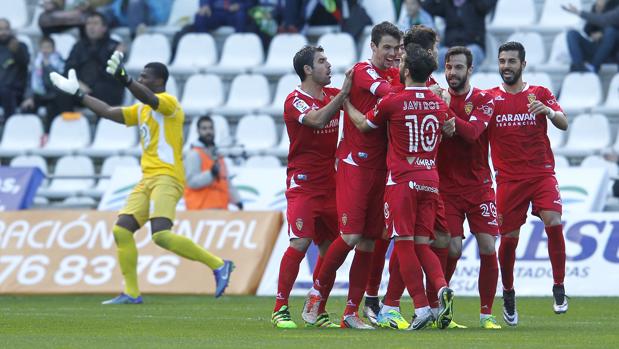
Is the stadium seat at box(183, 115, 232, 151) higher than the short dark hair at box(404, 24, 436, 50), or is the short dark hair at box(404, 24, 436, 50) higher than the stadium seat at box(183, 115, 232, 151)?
the short dark hair at box(404, 24, 436, 50)

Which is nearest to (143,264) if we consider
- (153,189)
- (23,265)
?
(23,265)

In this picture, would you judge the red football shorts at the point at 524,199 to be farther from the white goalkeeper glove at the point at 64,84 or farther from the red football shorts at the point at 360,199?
the white goalkeeper glove at the point at 64,84

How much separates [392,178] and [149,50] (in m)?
13.3

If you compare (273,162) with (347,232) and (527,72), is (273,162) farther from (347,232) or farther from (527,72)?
(347,232)

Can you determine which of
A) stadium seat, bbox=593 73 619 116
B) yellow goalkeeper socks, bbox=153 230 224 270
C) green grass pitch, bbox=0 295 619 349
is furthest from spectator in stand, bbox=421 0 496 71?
yellow goalkeeper socks, bbox=153 230 224 270

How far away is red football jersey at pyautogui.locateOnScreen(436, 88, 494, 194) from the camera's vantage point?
11.8 m

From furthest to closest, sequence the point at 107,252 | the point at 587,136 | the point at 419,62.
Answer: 1. the point at 587,136
2. the point at 107,252
3. the point at 419,62

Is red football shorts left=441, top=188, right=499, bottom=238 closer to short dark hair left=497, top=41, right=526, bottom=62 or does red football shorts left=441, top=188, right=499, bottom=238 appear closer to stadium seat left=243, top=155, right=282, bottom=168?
short dark hair left=497, top=41, right=526, bottom=62

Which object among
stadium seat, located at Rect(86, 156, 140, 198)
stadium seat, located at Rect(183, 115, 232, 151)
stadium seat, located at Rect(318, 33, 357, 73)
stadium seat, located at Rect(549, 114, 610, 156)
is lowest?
stadium seat, located at Rect(86, 156, 140, 198)

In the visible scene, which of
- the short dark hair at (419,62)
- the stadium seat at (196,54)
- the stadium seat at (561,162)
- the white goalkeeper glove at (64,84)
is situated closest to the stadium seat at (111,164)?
the stadium seat at (196,54)

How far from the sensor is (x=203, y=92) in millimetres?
22734

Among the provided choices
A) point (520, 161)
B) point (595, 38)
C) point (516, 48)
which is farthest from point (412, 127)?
point (595, 38)

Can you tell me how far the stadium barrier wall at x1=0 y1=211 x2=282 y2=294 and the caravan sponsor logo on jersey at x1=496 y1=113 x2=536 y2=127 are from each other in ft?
19.0

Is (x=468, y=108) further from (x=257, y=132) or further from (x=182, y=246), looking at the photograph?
(x=257, y=132)
